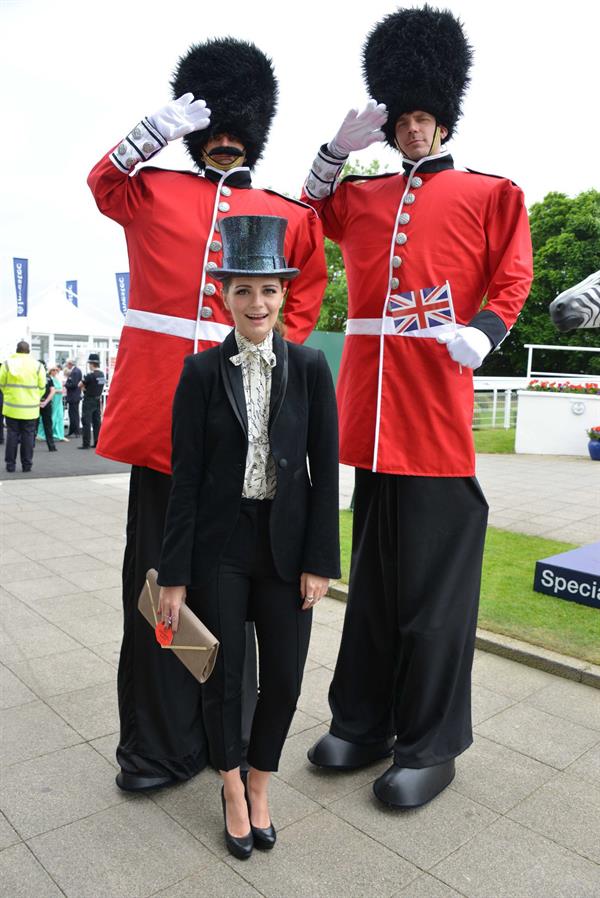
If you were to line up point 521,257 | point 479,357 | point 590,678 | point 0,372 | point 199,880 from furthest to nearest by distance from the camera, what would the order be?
point 0,372, point 590,678, point 521,257, point 479,357, point 199,880

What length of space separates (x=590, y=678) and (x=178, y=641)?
6.92 feet

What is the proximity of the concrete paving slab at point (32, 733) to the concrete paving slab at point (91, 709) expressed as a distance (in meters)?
0.04

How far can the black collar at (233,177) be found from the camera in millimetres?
2520

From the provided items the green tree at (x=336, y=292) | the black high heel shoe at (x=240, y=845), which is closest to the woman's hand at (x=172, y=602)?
the black high heel shoe at (x=240, y=845)

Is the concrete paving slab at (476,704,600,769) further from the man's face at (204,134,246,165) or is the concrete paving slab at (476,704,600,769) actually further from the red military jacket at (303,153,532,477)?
the man's face at (204,134,246,165)

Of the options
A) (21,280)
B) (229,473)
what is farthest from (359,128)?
(21,280)

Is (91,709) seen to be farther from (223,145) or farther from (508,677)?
(223,145)

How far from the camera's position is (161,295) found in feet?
8.00

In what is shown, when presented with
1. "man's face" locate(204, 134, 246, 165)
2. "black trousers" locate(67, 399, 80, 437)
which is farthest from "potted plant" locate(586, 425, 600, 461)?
"man's face" locate(204, 134, 246, 165)

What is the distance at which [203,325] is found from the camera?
2434 mm

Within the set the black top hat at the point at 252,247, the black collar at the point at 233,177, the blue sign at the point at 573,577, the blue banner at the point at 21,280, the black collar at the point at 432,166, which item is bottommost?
the blue sign at the point at 573,577

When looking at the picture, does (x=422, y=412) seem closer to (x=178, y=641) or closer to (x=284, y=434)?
(x=284, y=434)

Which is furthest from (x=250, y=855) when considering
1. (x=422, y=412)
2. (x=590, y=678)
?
(x=590, y=678)

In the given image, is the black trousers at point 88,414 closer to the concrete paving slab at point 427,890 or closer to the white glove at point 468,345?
the white glove at point 468,345
